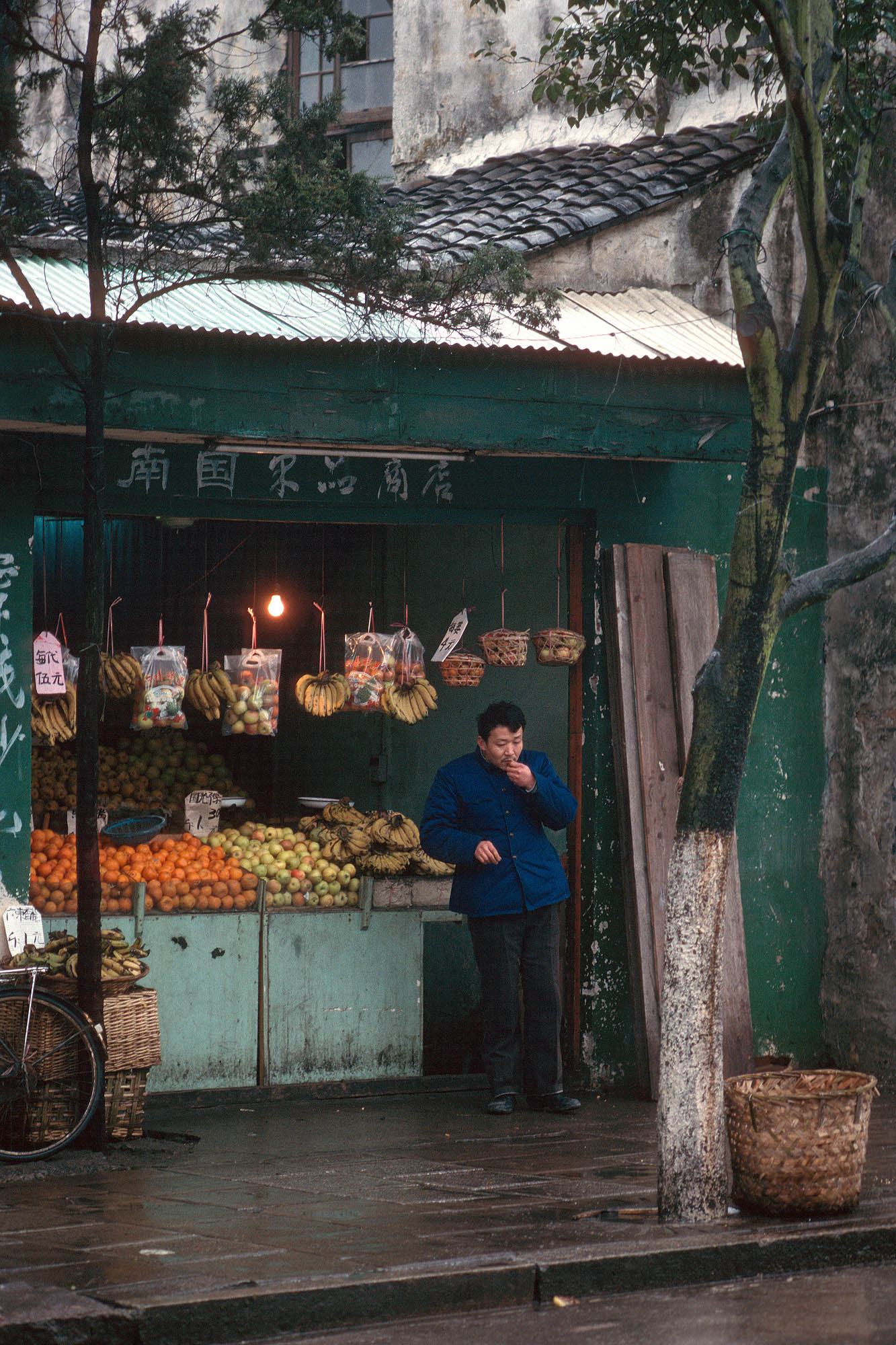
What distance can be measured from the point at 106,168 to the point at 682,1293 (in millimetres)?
5210

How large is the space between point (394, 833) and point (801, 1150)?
155 inches

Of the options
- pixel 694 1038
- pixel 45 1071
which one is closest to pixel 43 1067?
pixel 45 1071

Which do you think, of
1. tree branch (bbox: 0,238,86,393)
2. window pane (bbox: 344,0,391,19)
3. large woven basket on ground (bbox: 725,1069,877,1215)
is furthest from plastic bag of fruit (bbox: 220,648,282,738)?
window pane (bbox: 344,0,391,19)

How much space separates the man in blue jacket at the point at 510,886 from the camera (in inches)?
329

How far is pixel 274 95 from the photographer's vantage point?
23.4 ft

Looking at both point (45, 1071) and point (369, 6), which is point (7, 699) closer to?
point (45, 1071)

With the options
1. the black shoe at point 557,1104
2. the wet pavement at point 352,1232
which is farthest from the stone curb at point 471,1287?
the black shoe at point 557,1104

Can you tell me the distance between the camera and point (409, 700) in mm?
9297

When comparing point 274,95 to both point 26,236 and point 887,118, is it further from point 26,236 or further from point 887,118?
point 887,118

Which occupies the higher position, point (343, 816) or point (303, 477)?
point (303, 477)


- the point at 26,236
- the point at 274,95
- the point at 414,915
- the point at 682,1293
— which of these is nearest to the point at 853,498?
the point at 414,915

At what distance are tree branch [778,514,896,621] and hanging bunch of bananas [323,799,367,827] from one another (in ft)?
13.4

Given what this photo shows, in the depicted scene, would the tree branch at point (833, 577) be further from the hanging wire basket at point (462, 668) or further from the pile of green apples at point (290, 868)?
the pile of green apples at point (290, 868)

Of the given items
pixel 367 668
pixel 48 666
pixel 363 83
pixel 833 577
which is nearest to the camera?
pixel 833 577
